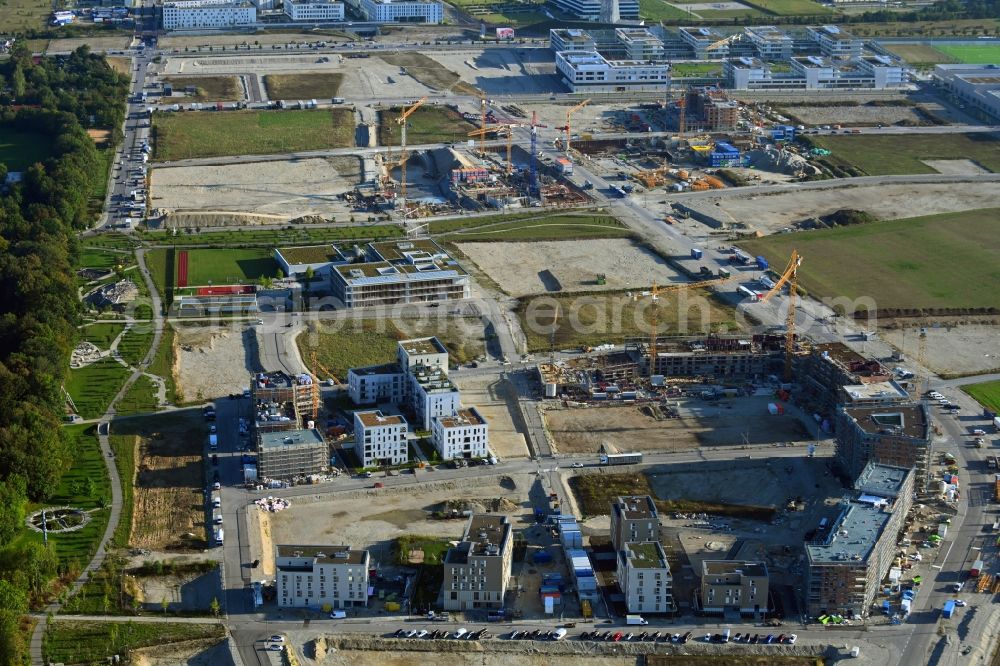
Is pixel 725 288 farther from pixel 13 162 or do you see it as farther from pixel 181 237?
pixel 13 162

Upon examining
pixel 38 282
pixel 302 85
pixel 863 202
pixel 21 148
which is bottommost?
pixel 863 202

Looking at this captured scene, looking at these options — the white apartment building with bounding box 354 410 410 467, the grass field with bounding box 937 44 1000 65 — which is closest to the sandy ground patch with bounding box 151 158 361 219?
the white apartment building with bounding box 354 410 410 467

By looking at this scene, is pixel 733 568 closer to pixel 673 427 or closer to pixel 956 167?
pixel 673 427

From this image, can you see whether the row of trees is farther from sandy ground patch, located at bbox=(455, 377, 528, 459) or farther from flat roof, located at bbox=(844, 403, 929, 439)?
flat roof, located at bbox=(844, 403, 929, 439)

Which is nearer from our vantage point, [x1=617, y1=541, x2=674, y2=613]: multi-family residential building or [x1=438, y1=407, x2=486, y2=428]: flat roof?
[x1=617, y1=541, x2=674, y2=613]: multi-family residential building

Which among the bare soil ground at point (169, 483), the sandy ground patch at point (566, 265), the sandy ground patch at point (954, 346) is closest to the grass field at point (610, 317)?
the sandy ground patch at point (566, 265)

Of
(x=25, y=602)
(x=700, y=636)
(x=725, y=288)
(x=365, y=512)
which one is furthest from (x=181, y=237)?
(x=700, y=636)

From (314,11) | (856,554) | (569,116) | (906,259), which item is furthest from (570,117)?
(856,554)
